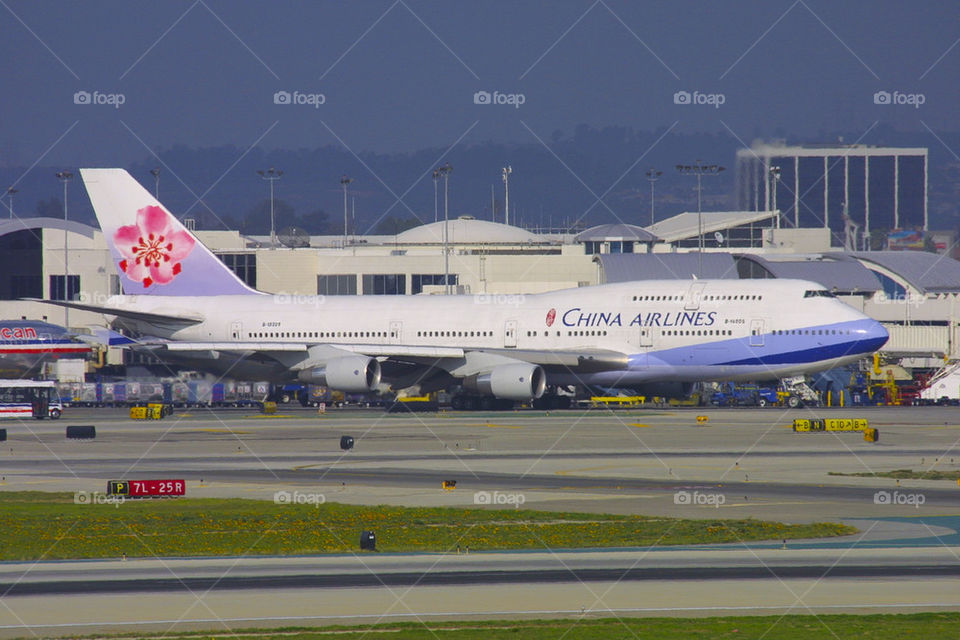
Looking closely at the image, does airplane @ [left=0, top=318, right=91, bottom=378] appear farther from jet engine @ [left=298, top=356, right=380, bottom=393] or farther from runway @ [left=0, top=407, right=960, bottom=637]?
jet engine @ [left=298, top=356, right=380, bottom=393]

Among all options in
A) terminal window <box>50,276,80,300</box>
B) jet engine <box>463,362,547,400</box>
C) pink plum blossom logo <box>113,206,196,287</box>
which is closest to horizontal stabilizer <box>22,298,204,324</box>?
pink plum blossom logo <box>113,206,196,287</box>

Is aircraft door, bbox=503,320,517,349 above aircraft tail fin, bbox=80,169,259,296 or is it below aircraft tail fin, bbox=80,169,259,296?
below

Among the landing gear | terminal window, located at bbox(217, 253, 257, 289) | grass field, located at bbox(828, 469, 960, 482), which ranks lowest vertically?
the landing gear

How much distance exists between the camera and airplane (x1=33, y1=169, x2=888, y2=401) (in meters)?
62.6

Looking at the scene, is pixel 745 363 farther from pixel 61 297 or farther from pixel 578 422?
pixel 61 297

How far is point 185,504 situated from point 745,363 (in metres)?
37.2

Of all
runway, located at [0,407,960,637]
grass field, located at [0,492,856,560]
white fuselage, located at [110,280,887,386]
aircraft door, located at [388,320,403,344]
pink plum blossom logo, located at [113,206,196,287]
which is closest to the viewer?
runway, located at [0,407,960,637]

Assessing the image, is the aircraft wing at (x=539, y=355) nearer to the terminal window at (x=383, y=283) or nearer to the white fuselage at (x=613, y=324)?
the white fuselage at (x=613, y=324)

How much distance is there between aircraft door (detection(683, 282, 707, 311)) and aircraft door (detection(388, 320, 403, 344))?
16193 mm

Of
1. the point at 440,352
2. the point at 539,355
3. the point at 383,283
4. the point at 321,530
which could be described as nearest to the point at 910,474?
the point at 321,530

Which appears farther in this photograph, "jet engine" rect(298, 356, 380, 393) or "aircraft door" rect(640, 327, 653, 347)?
"jet engine" rect(298, 356, 380, 393)

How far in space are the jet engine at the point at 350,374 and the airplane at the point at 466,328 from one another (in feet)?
0.24

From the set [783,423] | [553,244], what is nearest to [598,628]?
[783,423]

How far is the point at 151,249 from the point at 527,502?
4920 cm
